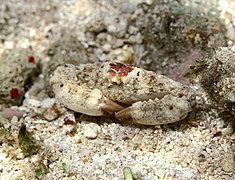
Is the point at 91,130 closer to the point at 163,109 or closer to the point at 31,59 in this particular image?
the point at 163,109

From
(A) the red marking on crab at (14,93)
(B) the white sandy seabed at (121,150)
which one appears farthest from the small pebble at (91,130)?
(A) the red marking on crab at (14,93)

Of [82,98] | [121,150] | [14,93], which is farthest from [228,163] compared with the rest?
[14,93]

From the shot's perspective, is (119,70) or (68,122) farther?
(68,122)

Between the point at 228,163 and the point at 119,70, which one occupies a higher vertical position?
the point at 119,70

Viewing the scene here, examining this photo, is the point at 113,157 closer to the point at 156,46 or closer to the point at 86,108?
the point at 86,108

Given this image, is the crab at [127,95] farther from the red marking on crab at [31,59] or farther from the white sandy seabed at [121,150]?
the red marking on crab at [31,59]

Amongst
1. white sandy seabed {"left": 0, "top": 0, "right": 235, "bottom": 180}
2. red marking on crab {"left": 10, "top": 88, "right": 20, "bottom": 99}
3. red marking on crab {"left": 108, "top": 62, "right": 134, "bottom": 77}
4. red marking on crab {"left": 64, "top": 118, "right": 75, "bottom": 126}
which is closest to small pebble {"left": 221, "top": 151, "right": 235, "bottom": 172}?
white sandy seabed {"left": 0, "top": 0, "right": 235, "bottom": 180}

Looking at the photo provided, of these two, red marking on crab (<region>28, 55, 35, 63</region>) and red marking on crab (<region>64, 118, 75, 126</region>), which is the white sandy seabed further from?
red marking on crab (<region>28, 55, 35, 63</region>)

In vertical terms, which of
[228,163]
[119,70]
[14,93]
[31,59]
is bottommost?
[228,163]

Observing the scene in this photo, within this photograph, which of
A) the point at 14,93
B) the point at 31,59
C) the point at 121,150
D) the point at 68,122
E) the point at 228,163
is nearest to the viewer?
the point at 228,163
